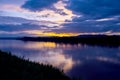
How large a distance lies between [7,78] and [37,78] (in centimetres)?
213

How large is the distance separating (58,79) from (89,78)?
8.82 meters

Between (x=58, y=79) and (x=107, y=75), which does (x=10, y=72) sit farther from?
(x=107, y=75)

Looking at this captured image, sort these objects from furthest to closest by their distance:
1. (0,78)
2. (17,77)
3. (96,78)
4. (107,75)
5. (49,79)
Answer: (107,75) → (96,78) → (49,79) → (17,77) → (0,78)

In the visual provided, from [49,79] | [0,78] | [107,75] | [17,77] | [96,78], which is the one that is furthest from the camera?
[107,75]

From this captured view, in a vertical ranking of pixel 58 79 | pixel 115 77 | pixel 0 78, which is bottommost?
pixel 115 77

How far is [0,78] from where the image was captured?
39.5 feet

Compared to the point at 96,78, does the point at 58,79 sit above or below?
above

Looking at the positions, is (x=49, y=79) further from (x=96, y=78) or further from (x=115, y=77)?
(x=115, y=77)

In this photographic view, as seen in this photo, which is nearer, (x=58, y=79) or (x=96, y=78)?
(x=58, y=79)

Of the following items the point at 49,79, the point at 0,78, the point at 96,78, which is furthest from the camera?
the point at 96,78

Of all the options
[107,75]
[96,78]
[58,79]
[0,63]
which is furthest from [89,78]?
[0,63]

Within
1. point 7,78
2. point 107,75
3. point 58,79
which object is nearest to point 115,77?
point 107,75

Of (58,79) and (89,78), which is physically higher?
(58,79)

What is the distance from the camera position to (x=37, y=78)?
13828 millimetres
